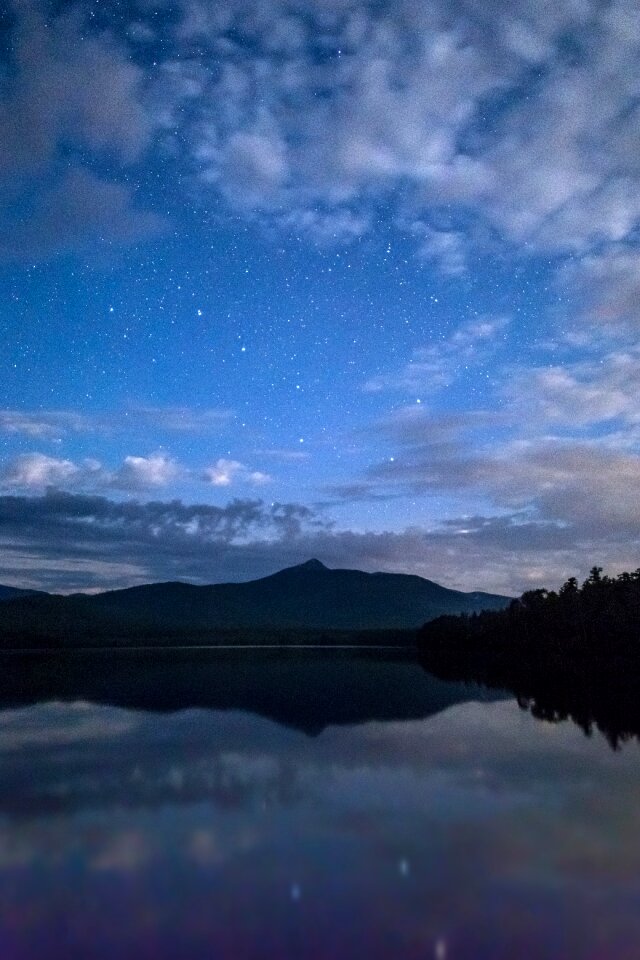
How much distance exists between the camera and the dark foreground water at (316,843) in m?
11.7

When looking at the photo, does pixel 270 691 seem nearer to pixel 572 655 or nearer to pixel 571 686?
pixel 571 686

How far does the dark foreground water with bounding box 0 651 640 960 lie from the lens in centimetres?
1170

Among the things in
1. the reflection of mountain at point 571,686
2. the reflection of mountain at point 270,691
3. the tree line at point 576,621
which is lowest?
the reflection of mountain at point 270,691

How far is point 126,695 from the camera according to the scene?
5072 cm

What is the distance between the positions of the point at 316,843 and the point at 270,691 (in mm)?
37034

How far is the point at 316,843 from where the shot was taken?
53.2 feet

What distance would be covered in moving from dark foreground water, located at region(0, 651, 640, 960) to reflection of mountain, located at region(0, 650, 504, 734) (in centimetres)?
761

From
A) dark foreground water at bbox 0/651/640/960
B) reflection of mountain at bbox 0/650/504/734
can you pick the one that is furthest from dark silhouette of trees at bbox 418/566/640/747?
dark foreground water at bbox 0/651/640/960

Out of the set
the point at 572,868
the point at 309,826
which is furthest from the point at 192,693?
the point at 572,868

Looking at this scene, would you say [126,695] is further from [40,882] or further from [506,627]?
[506,627]

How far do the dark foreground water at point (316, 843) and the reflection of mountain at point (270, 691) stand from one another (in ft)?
25.0

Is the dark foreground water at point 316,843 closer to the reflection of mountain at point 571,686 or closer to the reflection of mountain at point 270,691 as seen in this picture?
the reflection of mountain at point 571,686

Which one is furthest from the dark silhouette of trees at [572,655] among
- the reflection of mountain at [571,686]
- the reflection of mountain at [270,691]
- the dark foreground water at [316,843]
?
the dark foreground water at [316,843]

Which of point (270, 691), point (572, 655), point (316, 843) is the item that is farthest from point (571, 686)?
point (316, 843)
